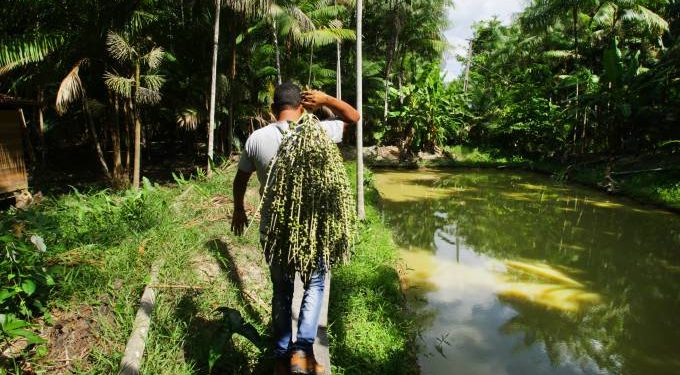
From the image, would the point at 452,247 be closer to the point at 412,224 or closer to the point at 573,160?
the point at 412,224

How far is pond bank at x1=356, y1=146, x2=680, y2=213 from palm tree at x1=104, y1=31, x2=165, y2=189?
1097cm

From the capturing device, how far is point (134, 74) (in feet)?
41.0

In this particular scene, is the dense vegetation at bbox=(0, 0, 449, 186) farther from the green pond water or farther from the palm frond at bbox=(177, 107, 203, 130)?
the green pond water

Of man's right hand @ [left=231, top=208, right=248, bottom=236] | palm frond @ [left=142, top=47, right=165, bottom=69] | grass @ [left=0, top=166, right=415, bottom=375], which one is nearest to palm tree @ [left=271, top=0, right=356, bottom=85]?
palm frond @ [left=142, top=47, right=165, bottom=69]

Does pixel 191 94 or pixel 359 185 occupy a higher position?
pixel 191 94

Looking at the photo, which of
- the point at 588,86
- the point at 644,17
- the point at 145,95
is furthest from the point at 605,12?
the point at 145,95

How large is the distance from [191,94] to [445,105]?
12777 millimetres

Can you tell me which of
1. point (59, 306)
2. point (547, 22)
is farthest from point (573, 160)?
point (59, 306)

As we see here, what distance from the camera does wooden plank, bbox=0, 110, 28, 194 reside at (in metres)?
10.9

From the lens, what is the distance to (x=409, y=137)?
23156mm

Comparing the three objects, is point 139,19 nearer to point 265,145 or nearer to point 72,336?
point 72,336

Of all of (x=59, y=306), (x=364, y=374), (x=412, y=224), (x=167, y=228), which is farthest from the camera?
(x=412, y=224)

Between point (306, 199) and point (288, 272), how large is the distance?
0.50 metres

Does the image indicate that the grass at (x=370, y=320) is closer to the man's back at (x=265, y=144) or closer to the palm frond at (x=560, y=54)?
the man's back at (x=265, y=144)
